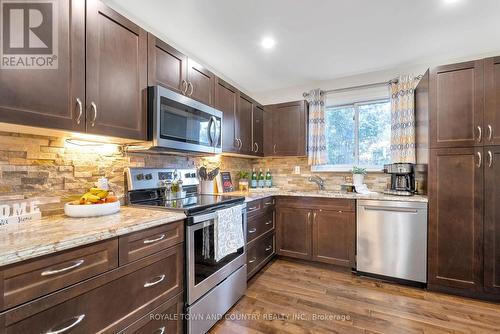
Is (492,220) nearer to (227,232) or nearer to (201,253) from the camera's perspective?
(227,232)

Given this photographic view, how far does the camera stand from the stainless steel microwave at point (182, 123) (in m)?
1.65

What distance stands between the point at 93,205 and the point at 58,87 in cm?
67

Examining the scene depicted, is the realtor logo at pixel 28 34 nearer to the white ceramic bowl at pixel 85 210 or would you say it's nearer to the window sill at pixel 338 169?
the white ceramic bowl at pixel 85 210

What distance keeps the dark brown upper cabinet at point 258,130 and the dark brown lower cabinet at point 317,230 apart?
81 centimetres

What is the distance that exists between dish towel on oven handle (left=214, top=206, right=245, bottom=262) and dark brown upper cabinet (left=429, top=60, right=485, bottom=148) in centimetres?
205

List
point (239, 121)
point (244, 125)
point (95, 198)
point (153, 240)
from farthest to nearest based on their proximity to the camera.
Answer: point (244, 125), point (239, 121), point (95, 198), point (153, 240)

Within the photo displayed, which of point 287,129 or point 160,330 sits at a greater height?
point 287,129

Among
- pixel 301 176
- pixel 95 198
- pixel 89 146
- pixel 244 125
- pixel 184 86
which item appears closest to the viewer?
pixel 95 198

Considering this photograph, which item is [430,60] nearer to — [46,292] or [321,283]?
[321,283]

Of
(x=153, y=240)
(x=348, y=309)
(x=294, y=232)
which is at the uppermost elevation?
(x=153, y=240)

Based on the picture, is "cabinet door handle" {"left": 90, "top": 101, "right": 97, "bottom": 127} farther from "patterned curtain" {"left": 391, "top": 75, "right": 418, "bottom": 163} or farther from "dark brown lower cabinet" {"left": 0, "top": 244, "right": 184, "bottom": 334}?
"patterned curtain" {"left": 391, "top": 75, "right": 418, "bottom": 163}

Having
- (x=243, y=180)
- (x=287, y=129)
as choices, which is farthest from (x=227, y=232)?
(x=287, y=129)

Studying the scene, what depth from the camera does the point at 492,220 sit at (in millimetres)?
2049

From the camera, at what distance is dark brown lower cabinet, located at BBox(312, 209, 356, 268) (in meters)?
2.64
